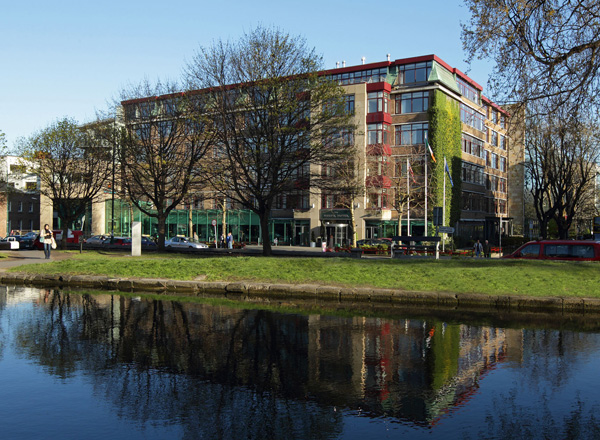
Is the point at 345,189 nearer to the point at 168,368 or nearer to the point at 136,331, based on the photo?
the point at 136,331

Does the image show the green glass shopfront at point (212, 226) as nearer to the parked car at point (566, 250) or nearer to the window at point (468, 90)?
the window at point (468, 90)

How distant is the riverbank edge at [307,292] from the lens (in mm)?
14961

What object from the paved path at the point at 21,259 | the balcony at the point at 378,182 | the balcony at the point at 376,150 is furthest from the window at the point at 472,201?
the paved path at the point at 21,259

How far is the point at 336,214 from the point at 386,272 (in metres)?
40.7

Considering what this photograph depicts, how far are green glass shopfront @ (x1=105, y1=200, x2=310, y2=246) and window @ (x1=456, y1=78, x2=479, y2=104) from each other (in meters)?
23.6

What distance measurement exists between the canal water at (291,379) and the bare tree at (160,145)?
22.3 metres

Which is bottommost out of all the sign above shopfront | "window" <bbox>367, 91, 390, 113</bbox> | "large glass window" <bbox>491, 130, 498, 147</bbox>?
the sign above shopfront

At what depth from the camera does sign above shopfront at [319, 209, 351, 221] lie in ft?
193

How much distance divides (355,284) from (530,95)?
28.5 feet

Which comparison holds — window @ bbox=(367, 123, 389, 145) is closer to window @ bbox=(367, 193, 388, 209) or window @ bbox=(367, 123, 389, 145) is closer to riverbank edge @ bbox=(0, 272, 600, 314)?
window @ bbox=(367, 193, 388, 209)

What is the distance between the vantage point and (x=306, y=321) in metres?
12.2

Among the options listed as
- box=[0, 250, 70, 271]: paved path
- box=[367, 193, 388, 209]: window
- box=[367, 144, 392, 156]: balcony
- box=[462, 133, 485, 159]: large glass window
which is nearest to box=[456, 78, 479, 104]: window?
box=[462, 133, 485, 159]: large glass window

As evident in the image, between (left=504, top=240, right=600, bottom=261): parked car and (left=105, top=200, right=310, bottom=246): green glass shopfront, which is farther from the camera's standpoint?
(left=105, top=200, right=310, bottom=246): green glass shopfront

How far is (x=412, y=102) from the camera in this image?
57.3 meters
